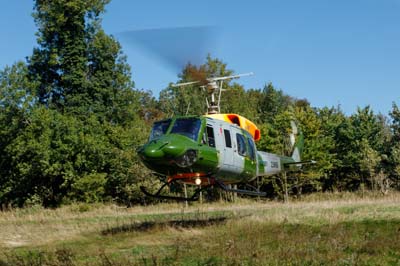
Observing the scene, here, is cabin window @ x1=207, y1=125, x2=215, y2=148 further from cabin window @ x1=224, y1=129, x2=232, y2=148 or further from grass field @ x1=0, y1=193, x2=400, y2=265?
grass field @ x1=0, y1=193, x2=400, y2=265

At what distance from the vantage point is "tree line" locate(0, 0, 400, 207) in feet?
128

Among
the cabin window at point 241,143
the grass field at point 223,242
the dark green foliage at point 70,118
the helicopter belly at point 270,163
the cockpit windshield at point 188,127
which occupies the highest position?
A: the dark green foliage at point 70,118

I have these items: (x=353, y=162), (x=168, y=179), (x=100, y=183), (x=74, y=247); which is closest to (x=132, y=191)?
(x=100, y=183)

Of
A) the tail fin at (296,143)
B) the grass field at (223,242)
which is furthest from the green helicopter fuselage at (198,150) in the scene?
the tail fin at (296,143)

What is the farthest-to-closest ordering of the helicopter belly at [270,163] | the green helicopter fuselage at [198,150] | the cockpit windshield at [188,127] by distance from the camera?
the helicopter belly at [270,163] < the cockpit windshield at [188,127] < the green helicopter fuselage at [198,150]

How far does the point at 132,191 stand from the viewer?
132 feet

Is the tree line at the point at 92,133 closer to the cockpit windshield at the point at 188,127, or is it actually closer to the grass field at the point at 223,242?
the grass field at the point at 223,242

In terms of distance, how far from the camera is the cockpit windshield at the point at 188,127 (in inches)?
551

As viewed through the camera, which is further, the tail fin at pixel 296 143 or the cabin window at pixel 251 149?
the tail fin at pixel 296 143

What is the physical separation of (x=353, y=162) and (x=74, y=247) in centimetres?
3282

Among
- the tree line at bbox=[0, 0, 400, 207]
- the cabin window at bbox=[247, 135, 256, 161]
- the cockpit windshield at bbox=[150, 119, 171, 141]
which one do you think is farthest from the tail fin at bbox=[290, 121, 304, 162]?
the tree line at bbox=[0, 0, 400, 207]

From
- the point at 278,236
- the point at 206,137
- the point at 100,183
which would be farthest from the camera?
the point at 100,183

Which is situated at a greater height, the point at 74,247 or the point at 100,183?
the point at 100,183

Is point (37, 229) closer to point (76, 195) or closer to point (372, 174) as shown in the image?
point (76, 195)
